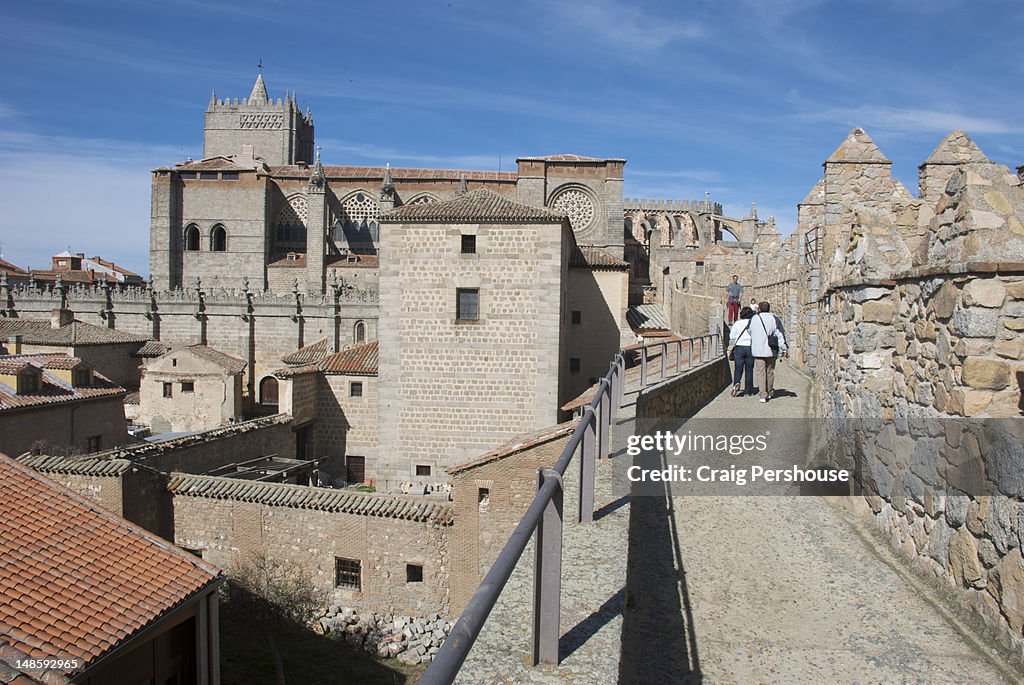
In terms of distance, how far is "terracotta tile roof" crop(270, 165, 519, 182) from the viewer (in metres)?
42.2

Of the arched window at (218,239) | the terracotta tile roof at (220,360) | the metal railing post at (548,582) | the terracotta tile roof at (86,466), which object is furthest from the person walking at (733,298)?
the arched window at (218,239)

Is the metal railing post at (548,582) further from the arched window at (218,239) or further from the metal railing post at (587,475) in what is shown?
the arched window at (218,239)

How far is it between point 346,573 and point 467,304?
26.1ft

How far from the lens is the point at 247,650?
1390cm

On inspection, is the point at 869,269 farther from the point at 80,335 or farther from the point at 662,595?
the point at 80,335

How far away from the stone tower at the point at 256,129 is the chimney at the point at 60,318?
23688 mm

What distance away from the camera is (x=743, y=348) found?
34.0ft

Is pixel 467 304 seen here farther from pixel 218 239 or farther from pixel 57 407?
pixel 218 239

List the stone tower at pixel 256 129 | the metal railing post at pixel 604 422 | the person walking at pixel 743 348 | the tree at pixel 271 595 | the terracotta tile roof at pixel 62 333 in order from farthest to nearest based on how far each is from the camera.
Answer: the stone tower at pixel 256 129
the terracotta tile roof at pixel 62 333
the tree at pixel 271 595
the person walking at pixel 743 348
the metal railing post at pixel 604 422

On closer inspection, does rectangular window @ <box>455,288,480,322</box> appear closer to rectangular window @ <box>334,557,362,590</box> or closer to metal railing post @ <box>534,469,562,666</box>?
rectangular window @ <box>334,557,362,590</box>

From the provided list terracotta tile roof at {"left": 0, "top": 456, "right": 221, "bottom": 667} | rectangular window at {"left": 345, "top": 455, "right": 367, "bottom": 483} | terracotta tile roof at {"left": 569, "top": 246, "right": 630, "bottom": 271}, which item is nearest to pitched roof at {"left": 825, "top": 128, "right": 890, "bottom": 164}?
terracotta tile roof at {"left": 0, "top": 456, "right": 221, "bottom": 667}

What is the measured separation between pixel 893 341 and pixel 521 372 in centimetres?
1498

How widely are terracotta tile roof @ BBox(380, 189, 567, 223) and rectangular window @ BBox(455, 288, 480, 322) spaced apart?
1889 millimetres

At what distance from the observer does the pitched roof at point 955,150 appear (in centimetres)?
1095
